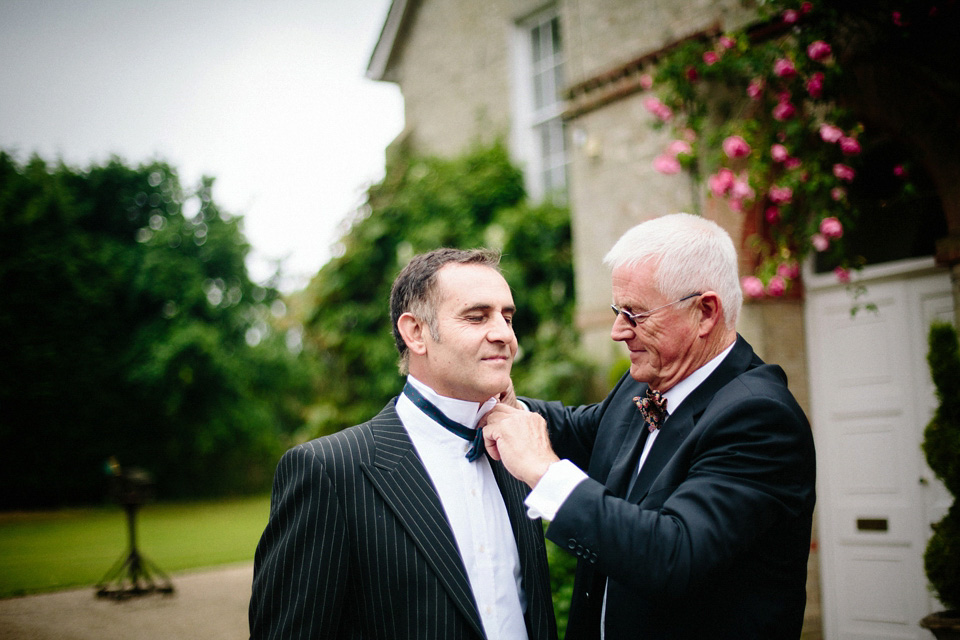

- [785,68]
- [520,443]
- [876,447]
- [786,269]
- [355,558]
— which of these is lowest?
[876,447]

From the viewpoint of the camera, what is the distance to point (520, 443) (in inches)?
76.0

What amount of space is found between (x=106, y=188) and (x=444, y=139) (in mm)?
11221

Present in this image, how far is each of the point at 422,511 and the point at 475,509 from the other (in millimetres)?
197

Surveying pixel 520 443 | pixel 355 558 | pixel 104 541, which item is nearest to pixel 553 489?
pixel 520 443

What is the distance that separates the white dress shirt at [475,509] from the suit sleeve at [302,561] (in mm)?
346

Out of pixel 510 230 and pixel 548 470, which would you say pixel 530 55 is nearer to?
pixel 510 230

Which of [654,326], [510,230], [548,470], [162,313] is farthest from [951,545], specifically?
[162,313]

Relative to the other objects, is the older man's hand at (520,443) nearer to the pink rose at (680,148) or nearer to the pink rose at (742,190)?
the pink rose at (742,190)

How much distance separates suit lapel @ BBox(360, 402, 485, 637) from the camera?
6.12 feet

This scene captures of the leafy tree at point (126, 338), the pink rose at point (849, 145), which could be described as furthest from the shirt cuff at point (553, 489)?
the leafy tree at point (126, 338)

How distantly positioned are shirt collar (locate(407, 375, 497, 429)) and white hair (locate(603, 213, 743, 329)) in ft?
2.20

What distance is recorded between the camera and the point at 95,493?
15.8 metres

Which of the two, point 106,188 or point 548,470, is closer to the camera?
point 548,470

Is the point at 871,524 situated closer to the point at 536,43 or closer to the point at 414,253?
the point at 414,253
